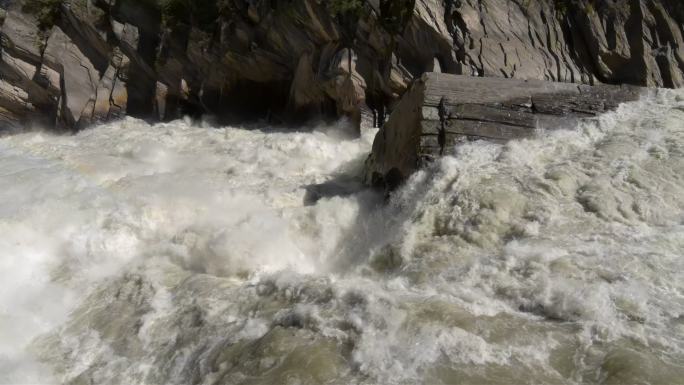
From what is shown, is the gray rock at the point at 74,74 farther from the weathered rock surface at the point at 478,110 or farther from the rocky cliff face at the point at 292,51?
the weathered rock surface at the point at 478,110

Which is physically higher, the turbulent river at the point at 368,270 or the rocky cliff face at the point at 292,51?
the rocky cliff face at the point at 292,51

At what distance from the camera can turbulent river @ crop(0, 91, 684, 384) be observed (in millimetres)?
3754

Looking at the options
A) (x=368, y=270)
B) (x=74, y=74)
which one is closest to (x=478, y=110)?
(x=368, y=270)

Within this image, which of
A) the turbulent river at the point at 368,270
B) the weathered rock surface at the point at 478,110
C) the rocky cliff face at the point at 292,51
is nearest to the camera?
the turbulent river at the point at 368,270

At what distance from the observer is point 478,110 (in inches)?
297

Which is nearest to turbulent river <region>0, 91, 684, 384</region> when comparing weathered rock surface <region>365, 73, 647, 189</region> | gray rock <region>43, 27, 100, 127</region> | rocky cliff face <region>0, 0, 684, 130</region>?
weathered rock surface <region>365, 73, 647, 189</region>

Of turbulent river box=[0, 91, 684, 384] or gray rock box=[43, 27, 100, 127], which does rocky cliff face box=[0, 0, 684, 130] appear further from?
turbulent river box=[0, 91, 684, 384]

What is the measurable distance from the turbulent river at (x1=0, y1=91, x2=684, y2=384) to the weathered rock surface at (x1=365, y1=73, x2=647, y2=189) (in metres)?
0.28

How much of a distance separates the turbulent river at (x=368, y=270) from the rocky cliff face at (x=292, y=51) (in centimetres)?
239

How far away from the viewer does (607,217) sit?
18.0ft

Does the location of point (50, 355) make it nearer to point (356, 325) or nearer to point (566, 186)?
point (356, 325)

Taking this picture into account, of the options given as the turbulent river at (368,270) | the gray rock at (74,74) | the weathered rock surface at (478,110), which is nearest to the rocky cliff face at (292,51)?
the gray rock at (74,74)

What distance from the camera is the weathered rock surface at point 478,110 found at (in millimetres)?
7320

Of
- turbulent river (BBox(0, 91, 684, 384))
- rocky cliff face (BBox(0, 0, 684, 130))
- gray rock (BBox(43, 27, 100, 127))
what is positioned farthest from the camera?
gray rock (BBox(43, 27, 100, 127))
